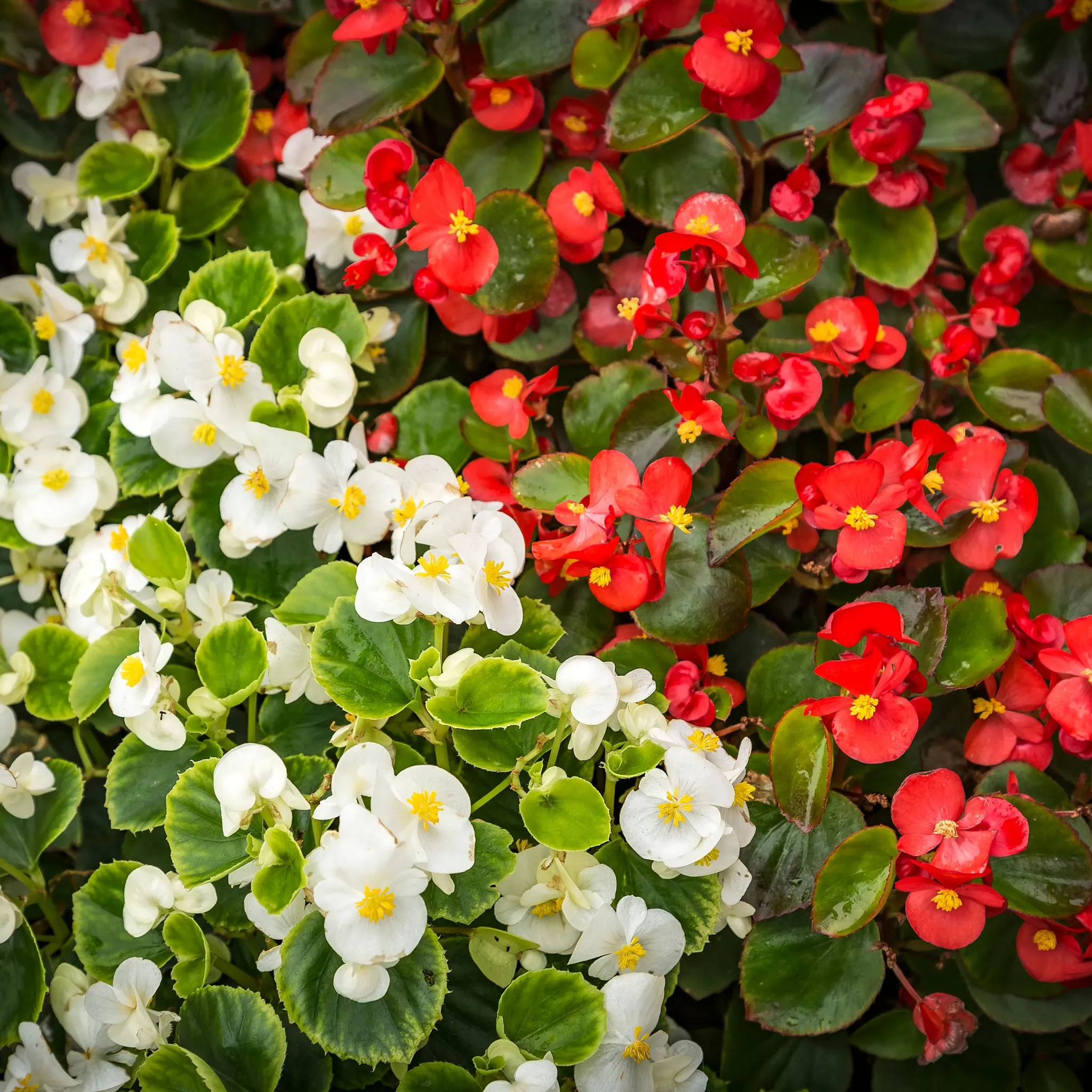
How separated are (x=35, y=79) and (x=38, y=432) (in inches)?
19.0

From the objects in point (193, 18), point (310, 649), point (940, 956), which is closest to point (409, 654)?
point (310, 649)

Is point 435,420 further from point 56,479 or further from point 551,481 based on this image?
point 56,479

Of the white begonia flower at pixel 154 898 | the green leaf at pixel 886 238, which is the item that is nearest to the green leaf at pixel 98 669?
the white begonia flower at pixel 154 898

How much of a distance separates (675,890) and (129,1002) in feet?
1.49

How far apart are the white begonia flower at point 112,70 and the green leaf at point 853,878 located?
3.76 feet

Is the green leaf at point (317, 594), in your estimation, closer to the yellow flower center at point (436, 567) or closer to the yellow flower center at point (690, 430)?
the yellow flower center at point (436, 567)

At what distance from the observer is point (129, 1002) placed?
797mm

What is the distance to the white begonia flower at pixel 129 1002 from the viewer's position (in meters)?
0.79

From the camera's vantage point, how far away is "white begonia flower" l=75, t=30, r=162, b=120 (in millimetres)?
1155

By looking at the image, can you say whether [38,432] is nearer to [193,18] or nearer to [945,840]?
[193,18]

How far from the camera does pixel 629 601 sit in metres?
0.84

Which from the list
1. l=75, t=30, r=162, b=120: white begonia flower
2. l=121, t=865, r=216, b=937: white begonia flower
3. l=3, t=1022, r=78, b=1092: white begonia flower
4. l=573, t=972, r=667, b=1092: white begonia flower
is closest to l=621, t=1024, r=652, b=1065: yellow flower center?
l=573, t=972, r=667, b=1092: white begonia flower

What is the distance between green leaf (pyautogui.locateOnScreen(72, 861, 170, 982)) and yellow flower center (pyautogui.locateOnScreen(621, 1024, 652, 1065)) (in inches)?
15.6

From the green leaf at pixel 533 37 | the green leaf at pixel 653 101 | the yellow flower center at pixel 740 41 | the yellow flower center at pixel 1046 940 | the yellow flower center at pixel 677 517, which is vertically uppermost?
the yellow flower center at pixel 740 41
